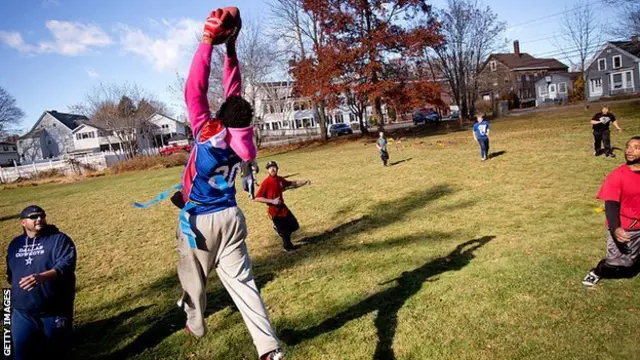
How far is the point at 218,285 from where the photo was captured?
6219 millimetres

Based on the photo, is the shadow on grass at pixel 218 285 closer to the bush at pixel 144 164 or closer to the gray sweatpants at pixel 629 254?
the gray sweatpants at pixel 629 254

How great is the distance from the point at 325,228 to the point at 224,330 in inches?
180

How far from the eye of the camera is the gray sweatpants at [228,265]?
3.12 meters

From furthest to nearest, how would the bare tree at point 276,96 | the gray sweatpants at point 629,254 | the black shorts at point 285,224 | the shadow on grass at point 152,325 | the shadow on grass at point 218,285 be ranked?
the bare tree at point 276,96, the black shorts at point 285,224, the shadow on grass at point 218,285, the shadow on grass at point 152,325, the gray sweatpants at point 629,254

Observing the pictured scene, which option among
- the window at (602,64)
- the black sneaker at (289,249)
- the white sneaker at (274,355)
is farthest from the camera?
the window at (602,64)

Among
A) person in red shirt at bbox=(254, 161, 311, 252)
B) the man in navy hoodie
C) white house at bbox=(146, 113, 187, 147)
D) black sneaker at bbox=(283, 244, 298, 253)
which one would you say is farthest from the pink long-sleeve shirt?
white house at bbox=(146, 113, 187, 147)

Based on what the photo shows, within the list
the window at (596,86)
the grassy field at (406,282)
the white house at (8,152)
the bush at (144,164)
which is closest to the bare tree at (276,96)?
the bush at (144,164)

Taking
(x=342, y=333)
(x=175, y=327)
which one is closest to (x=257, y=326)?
(x=342, y=333)

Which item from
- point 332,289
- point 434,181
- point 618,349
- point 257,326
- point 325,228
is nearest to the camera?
point 257,326

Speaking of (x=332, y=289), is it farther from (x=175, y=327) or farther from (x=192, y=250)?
(x=192, y=250)

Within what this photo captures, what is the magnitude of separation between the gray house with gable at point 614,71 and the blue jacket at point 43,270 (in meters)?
62.2

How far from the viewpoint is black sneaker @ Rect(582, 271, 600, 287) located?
4600 millimetres

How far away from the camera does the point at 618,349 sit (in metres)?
3.51

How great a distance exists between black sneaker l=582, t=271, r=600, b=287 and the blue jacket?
5299mm
